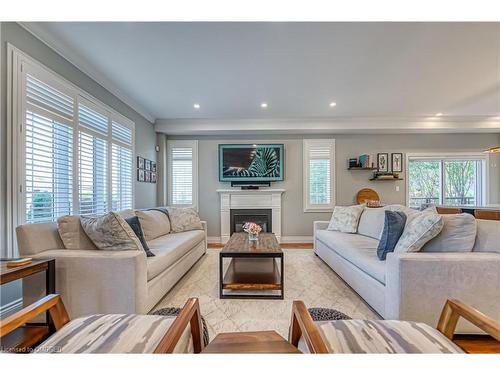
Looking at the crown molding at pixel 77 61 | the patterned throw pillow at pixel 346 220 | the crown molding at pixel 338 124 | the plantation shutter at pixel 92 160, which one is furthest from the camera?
the crown molding at pixel 338 124

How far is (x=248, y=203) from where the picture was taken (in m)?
4.96

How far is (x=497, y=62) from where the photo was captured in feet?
8.40

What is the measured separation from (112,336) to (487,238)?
262cm

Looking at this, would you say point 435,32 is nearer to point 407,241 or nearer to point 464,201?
point 407,241

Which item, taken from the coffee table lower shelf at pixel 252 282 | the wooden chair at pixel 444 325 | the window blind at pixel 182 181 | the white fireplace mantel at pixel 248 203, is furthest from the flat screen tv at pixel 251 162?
the wooden chair at pixel 444 325

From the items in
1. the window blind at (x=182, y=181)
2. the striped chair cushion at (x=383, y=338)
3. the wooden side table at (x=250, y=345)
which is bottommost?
the wooden side table at (x=250, y=345)

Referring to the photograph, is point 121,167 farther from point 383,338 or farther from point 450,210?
point 450,210

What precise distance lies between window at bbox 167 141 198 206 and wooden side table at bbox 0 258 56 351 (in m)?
3.45

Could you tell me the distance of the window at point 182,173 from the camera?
506 cm

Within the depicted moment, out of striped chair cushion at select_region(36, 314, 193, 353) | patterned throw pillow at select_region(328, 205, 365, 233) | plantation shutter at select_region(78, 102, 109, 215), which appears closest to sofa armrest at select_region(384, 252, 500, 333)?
striped chair cushion at select_region(36, 314, 193, 353)

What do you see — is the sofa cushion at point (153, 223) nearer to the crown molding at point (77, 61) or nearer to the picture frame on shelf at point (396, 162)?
the crown molding at point (77, 61)

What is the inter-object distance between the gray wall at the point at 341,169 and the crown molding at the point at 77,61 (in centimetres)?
160
